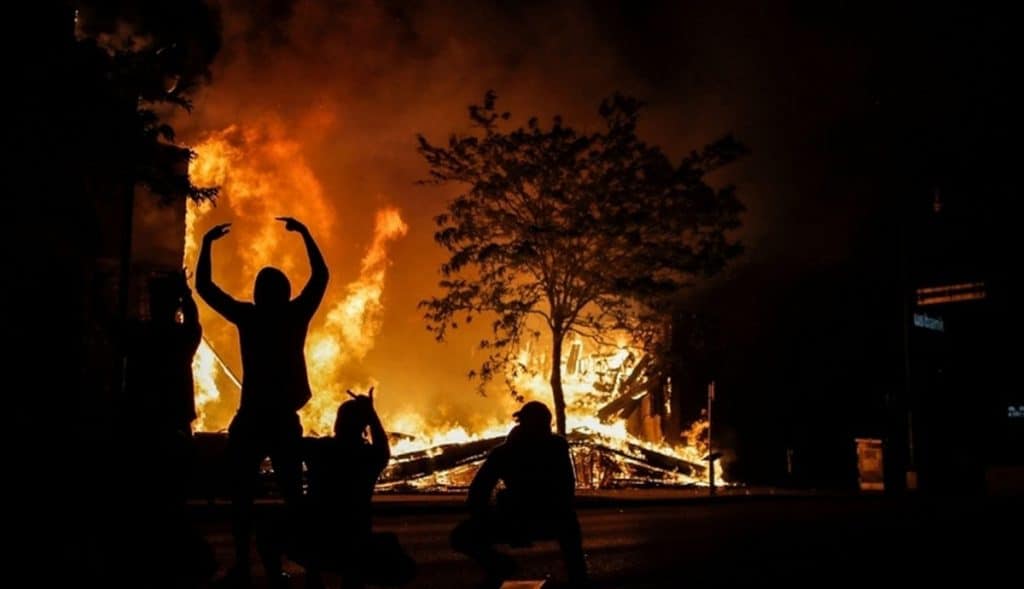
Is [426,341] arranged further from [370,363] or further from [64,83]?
[64,83]

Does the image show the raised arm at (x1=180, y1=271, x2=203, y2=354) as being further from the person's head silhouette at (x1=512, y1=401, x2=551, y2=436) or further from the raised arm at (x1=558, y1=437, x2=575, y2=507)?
the raised arm at (x1=558, y1=437, x2=575, y2=507)

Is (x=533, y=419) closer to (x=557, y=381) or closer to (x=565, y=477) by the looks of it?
(x=565, y=477)

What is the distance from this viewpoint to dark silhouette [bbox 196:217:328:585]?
5.68 meters

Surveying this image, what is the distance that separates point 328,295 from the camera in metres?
27.4

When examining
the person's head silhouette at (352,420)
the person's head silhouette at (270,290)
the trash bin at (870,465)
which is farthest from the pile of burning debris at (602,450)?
the person's head silhouette at (352,420)

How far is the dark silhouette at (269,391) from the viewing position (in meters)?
5.68

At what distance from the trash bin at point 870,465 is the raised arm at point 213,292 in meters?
21.9

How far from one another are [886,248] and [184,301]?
30701mm

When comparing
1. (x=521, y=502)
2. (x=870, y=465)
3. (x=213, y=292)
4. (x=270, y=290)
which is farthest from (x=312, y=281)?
(x=870, y=465)

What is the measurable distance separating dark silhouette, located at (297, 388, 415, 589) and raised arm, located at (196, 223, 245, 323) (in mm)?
960

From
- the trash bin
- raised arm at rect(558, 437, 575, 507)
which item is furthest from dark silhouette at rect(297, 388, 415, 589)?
the trash bin

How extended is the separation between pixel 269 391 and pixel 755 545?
6.65 metres

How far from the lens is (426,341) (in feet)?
92.8

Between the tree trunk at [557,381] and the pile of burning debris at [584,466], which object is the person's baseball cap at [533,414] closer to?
the pile of burning debris at [584,466]
